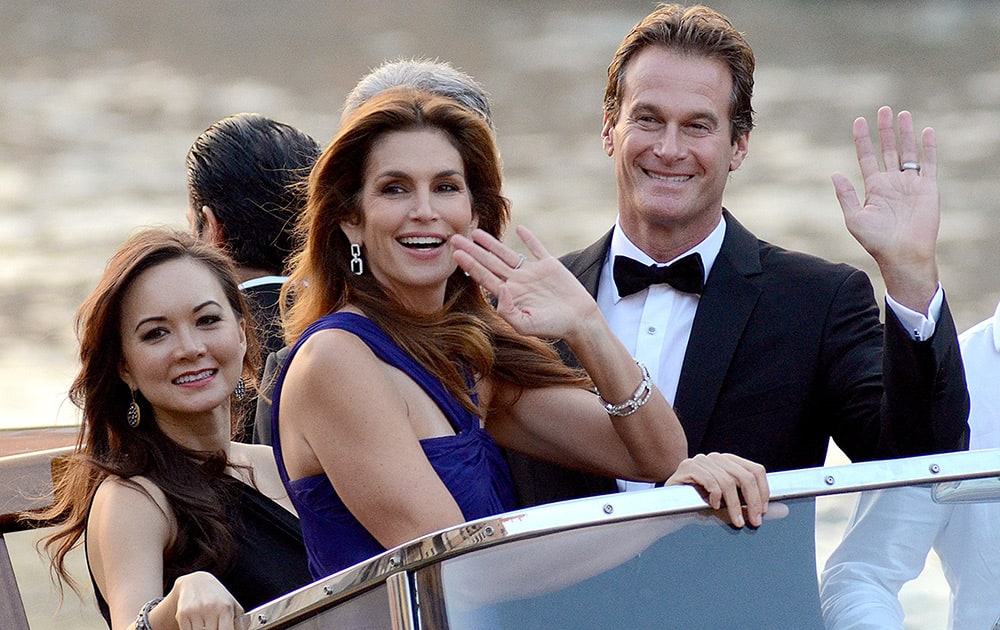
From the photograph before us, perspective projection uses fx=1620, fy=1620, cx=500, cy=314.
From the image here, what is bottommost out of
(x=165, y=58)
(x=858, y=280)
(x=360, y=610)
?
(x=360, y=610)

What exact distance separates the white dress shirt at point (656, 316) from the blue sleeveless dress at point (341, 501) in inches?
21.0

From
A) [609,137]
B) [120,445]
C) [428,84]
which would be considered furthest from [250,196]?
[120,445]

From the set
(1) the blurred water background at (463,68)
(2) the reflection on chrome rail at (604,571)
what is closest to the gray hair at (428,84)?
(2) the reflection on chrome rail at (604,571)

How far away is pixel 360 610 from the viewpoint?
1.96 metres

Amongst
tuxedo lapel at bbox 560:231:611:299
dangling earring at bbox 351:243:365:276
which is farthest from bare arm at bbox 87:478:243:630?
tuxedo lapel at bbox 560:231:611:299

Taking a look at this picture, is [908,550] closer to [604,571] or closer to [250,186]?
[604,571]

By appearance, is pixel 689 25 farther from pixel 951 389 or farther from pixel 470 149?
pixel 951 389

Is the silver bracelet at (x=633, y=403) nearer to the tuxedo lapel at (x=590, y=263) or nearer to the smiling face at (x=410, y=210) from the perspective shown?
the smiling face at (x=410, y=210)

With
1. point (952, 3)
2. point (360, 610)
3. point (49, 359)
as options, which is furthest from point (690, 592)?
point (952, 3)

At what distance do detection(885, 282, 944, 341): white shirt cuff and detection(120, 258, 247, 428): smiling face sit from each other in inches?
46.4

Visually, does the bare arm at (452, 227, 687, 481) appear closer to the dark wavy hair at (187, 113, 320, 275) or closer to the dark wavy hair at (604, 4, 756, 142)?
the dark wavy hair at (604, 4, 756, 142)

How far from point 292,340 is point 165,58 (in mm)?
12764

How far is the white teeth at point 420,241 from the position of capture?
2562 millimetres

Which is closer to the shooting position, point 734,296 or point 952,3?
point 734,296
